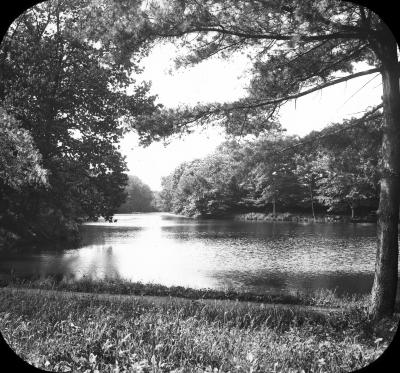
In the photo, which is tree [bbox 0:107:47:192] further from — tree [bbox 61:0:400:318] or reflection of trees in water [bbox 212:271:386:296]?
reflection of trees in water [bbox 212:271:386:296]

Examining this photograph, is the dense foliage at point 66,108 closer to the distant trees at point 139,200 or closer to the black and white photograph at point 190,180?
the black and white photograph at point 190,180

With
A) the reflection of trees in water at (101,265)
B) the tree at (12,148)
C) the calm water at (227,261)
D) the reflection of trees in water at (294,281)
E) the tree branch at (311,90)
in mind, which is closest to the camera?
the tree at (12,148)

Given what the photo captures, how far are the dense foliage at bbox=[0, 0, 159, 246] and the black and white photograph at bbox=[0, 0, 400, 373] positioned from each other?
63 mm

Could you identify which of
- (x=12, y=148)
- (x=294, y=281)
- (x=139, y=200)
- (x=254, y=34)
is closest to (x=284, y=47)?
(x=254, y=34)

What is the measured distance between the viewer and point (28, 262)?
64.4 ft

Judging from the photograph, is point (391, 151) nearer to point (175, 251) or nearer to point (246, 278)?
point (246, 278)

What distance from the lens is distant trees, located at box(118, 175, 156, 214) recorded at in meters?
26.2

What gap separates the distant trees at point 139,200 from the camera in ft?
86.1

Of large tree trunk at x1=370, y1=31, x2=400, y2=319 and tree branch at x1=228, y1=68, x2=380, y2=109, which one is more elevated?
tree branch at x1=228, y1=68, x2=380, y2=109

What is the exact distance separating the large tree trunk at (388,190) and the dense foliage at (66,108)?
941cm

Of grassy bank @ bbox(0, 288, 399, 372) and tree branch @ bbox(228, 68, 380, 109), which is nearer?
grassy bank @ bbox(0, 288, 399, 372)

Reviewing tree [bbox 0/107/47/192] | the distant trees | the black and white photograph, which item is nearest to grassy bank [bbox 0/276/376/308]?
the black and white photograph

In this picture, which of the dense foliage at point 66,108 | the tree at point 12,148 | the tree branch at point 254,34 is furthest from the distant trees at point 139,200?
the tree branch at point 254,34

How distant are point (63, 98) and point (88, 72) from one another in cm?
143
